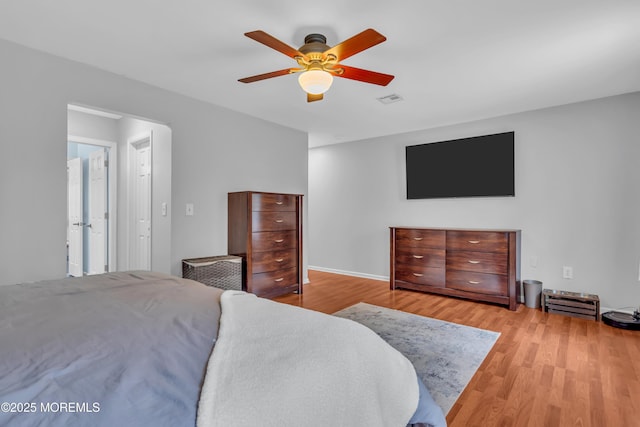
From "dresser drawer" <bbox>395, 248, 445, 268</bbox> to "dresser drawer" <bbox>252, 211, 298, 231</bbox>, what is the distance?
148 cm

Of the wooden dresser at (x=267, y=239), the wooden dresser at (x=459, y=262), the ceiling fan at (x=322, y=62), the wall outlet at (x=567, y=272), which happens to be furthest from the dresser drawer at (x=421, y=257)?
the ceiling fan at (x=322, y=62)

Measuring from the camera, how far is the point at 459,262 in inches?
152

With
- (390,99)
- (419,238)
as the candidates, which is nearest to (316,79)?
(390,99)

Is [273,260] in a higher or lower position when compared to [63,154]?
lower

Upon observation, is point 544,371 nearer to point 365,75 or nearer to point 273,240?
point 365,75

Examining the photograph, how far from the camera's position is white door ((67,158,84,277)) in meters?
4.53

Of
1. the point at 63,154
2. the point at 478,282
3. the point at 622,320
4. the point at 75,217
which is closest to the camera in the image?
the point at 63,154

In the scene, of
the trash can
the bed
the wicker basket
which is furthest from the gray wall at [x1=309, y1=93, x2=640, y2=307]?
the bed

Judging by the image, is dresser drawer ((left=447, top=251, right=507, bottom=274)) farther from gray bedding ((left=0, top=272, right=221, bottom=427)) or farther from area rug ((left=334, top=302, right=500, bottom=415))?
gray bedding ((left=0, top=272, right=221, bottom=427))

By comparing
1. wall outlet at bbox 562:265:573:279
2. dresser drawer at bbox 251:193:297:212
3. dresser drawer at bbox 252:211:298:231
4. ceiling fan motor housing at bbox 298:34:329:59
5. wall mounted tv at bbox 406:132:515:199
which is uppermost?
ceiling fan motor housing at bbox 298:34:329:59

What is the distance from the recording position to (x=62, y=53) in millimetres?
2455

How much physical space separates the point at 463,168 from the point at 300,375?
3997 mm

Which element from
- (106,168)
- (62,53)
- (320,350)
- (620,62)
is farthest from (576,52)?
(106,168)

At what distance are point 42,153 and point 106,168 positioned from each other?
6.48 ft
